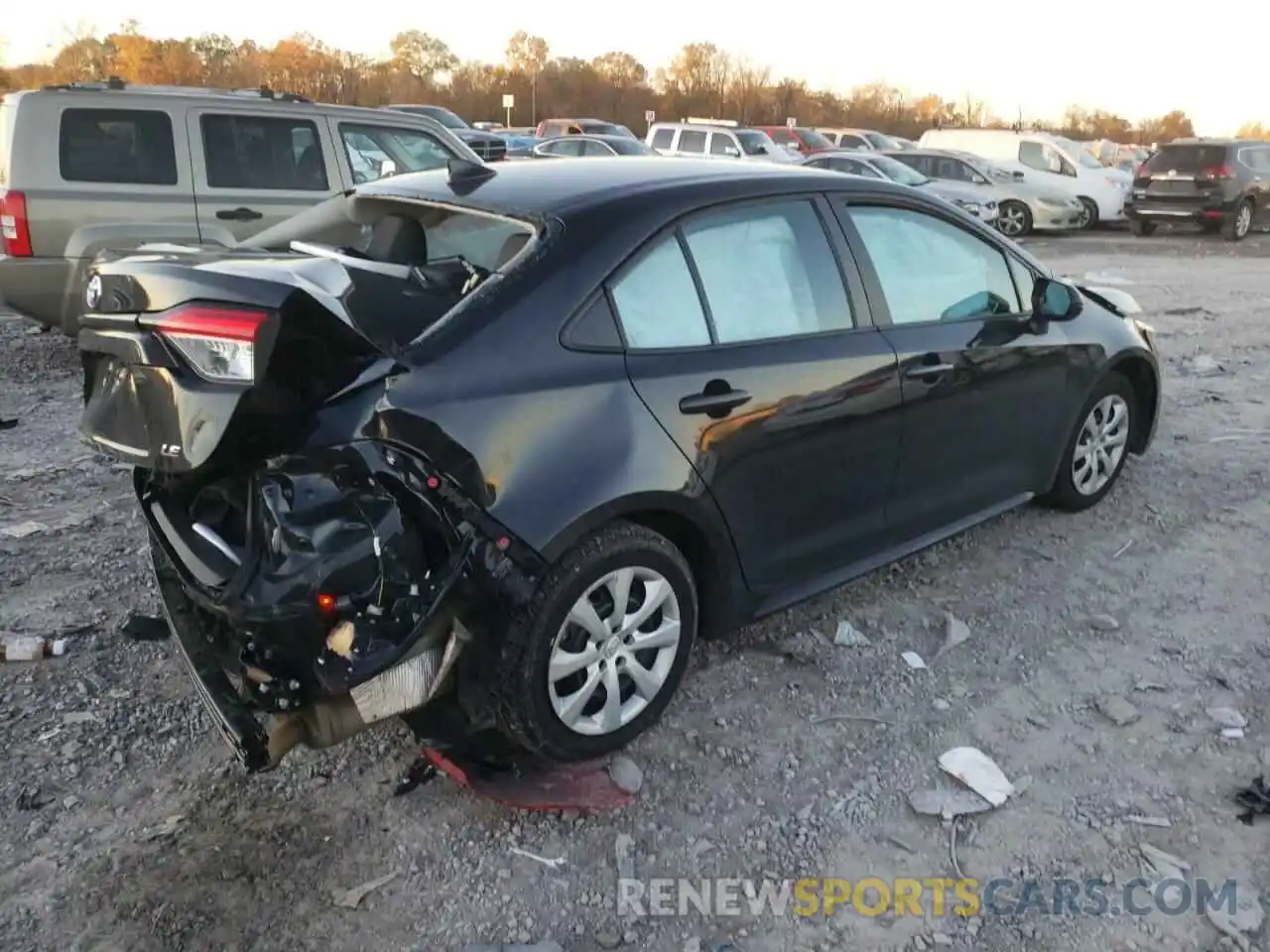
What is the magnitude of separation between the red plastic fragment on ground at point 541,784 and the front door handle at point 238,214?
18.6ft

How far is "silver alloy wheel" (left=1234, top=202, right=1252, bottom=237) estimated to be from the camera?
18953 millimetres

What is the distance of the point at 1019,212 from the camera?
1906 centimetres

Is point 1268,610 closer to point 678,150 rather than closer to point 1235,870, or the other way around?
point 1235,870

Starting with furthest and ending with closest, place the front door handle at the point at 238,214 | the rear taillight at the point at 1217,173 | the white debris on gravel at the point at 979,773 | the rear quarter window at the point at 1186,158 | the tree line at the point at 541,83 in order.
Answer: the tree line at the point at 541,83 → the rear quarter window at the point at 1186,158 → the rear taillight at the point at 1217,173 → the front door handle at the point at 238,214 → the white debris on gravel at the point at 979,773

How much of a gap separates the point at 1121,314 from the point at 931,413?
1879 millimetres

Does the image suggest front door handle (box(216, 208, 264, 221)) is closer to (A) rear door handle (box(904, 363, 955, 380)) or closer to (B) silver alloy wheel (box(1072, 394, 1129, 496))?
(A) rear door handle (box(904, 363, 955, 380))

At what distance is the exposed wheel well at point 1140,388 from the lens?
5.15 metres

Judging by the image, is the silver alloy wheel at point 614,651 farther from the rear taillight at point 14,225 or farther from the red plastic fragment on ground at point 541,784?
the rear taillight at point 14,225

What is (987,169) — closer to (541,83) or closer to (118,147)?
(118,147)

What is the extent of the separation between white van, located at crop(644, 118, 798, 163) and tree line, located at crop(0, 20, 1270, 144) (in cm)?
3765

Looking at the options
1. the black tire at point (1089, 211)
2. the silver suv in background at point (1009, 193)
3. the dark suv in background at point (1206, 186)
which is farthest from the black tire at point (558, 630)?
the black tire at point (1089, 211)

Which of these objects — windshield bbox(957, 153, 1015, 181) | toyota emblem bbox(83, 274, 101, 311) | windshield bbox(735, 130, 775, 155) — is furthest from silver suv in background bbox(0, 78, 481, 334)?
windshield bbox(735, 130, 775, 155)

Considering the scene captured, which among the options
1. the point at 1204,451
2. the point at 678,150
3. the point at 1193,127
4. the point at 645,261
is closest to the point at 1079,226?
the point at 678,150

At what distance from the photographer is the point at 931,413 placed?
3943 millimetres
